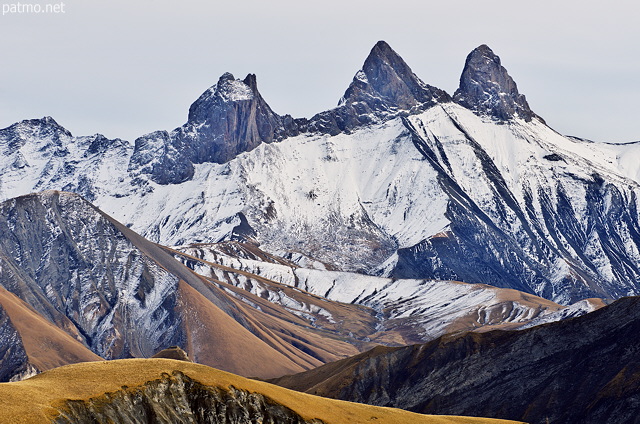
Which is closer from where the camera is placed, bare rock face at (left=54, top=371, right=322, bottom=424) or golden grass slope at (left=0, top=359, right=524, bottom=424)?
golden grass slope at (left=0, top=359, right=524, bottom=424)

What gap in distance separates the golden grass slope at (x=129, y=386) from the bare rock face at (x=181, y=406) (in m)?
0.77

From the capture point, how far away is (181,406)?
122 metres

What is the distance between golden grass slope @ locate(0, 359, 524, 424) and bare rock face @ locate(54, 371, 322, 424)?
766 millimetres

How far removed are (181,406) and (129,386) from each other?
7008mm

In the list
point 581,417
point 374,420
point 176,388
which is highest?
point 176,388

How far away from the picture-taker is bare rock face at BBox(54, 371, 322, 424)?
113062 mm

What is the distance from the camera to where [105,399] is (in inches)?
4476

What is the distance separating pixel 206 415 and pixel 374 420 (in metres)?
23.5

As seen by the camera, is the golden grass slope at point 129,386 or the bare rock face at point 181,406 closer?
the golden grass slope at point 129,386

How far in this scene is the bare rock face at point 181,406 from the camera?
113 meters

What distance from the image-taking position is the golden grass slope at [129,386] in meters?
104

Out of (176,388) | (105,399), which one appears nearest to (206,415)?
(176,388)

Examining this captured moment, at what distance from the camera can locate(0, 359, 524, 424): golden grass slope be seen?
104 metres

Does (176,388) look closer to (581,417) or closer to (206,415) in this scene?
(206,415)
